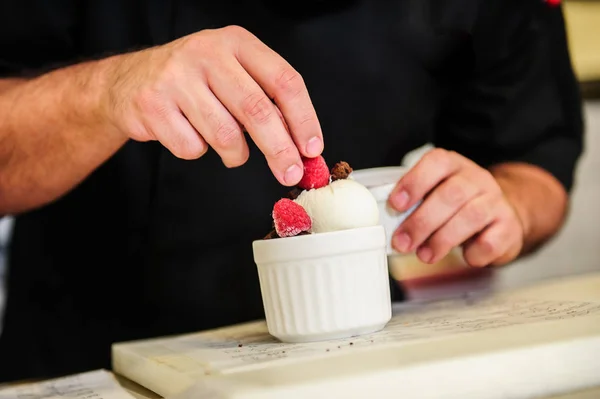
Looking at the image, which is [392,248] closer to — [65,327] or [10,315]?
[65,327]

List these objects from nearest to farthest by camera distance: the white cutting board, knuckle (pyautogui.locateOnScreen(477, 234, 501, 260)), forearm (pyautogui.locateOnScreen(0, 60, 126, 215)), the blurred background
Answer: the white cutting board < forearm (pyautogui.locateOnScreen(0, 60, 126, 215)) < knuckle (pyautogui.locateOnScreen(477, 234, 501, 260)) < the blurred background

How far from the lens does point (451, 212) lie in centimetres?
100

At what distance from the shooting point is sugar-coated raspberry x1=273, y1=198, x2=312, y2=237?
81cm

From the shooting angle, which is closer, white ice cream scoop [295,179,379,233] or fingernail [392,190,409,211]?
white ice cream scoop [295,179,379,233]

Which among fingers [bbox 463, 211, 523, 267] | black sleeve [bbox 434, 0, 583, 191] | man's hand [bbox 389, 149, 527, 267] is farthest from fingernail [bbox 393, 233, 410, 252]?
black sleeve [bbox 434, 0, 583, 191]

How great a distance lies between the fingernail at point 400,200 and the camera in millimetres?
972

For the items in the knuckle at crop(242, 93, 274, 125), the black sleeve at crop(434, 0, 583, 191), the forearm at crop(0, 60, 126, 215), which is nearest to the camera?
the knuckle at crop(242, 93, 274, 125)

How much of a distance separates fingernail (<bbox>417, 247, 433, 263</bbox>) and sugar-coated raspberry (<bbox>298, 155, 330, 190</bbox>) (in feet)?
0.75

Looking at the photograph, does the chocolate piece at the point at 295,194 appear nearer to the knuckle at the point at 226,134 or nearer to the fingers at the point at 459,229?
the knuckle at the point at 226,134

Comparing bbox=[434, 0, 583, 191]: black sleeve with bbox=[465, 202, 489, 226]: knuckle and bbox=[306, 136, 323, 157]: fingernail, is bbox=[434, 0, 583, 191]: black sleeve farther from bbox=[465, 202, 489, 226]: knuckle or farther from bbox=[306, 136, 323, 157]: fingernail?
bbox=[306, 136, 323, 157]: fingernail

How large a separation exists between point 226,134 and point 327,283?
0.19 meters

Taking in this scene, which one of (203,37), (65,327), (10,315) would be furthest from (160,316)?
(203,37)

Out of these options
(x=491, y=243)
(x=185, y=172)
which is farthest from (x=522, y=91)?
(x=185, y=172)

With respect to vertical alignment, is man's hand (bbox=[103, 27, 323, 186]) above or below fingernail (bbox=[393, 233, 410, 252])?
above
